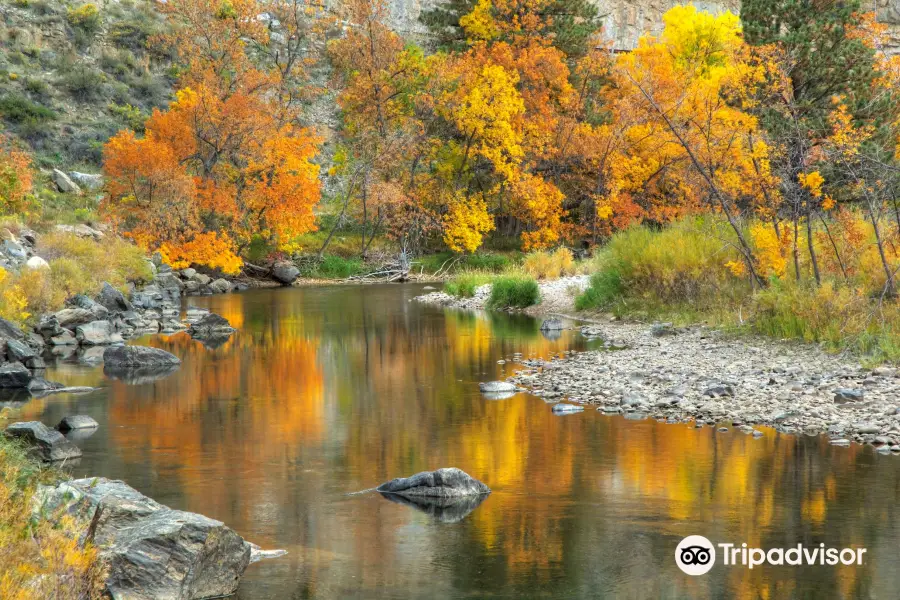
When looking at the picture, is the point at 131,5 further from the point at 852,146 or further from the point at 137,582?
the point at 137,582

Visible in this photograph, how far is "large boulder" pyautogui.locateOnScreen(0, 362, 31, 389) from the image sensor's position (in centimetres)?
1648

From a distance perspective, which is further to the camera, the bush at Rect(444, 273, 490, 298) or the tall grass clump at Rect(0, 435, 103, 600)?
the bush at Rect(444, 273, 490, 298)

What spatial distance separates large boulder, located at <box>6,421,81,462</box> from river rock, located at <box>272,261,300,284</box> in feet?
99.8

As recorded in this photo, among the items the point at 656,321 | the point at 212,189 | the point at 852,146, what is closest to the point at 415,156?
the point at 212,189

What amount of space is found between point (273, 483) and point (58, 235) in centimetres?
2139

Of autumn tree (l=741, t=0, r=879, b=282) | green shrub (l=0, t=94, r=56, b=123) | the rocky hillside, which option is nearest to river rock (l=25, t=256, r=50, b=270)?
autumn tree (l=741, t=0, r=879, b=282)

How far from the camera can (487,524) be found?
918 centimetres

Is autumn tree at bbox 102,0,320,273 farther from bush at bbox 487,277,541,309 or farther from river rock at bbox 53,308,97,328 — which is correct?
river rock at bbox 53,308,97,328

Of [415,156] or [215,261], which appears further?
[415,156]

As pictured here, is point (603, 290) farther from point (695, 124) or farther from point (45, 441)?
point (45, 441)

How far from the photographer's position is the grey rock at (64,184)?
43719 mm

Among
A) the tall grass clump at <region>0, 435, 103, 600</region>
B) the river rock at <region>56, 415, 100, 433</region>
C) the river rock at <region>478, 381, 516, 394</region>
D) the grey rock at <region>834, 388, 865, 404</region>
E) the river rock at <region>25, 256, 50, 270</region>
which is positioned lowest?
the river rock at <region>478, 381, 516, 394</region>

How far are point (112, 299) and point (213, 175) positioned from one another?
50.7 feet

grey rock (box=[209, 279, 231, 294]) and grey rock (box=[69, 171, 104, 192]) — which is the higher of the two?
grey rock (box=[69, 171, 104, 192])
